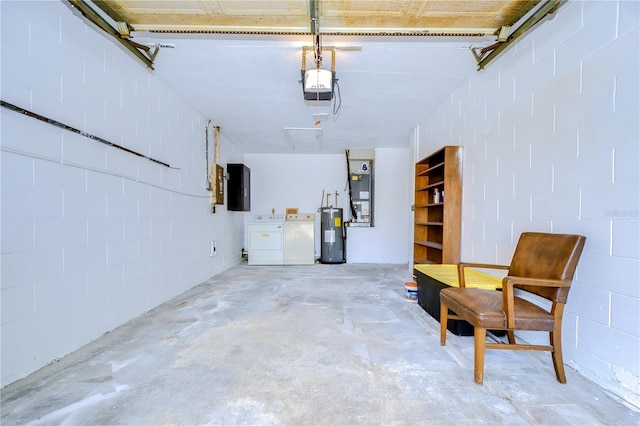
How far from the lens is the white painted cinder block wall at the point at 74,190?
161cm

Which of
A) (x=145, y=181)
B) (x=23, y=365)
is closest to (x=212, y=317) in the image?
(x=23, y=365)

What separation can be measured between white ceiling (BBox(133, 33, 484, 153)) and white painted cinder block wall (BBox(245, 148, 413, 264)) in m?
1.56

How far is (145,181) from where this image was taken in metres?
2.80

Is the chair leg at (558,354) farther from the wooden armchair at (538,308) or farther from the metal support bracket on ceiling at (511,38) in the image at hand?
the metal support bracket on ceiling at (511,38)

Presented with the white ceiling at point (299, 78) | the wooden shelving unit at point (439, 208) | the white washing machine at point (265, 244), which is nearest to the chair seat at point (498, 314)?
the wooden shelving unit at point (439, 208)

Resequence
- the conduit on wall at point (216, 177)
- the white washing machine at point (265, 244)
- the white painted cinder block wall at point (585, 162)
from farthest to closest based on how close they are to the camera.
Answer: the white washing machine at point (265, 244) < the conduit on wall at point (216, 177) < the white painted cinder block wall at point (585, 162)

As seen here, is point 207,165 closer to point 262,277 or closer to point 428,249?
Result: point 262,277

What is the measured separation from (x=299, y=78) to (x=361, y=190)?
11.8 feet

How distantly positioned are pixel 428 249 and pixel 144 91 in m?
4.00

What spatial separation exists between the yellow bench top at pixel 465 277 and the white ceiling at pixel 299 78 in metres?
1.99

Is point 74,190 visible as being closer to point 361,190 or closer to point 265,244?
point 265,244

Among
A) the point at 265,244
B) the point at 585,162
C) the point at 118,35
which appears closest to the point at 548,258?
the point at 585,162

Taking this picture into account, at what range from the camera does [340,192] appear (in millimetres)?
6477

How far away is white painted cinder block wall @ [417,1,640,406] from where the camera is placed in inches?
57.2
